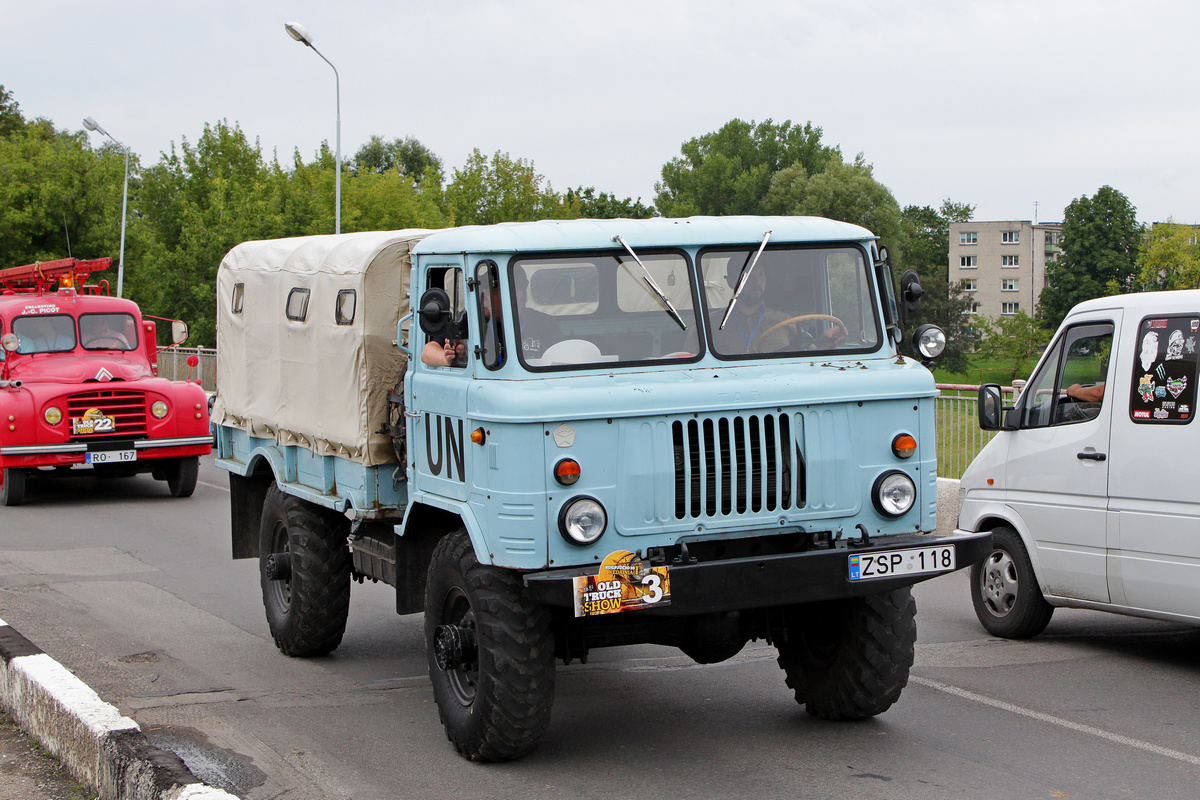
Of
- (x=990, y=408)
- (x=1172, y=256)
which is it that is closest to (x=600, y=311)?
(x=990, y=408)

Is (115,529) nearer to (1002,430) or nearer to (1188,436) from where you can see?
(1002,430)

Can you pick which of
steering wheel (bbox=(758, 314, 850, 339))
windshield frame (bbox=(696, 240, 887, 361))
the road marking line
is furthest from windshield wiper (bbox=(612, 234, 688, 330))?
the road marking line

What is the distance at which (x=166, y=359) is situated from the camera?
31.0 meters

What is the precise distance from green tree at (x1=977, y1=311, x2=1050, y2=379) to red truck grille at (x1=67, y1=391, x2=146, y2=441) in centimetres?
6708

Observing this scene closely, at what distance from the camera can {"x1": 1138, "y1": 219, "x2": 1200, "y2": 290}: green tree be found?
206ft

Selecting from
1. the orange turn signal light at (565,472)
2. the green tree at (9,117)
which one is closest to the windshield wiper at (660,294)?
the orange turn signal light at (565,472)

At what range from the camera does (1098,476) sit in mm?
7766

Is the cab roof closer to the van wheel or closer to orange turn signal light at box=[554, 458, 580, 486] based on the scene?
orange turn signal light at box=[554, 458, 580, 486]

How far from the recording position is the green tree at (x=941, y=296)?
296 feet

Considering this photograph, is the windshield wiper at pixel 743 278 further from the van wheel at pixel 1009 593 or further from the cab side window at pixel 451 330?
the van wheel at pixel 1009 593

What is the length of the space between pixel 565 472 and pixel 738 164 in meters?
103

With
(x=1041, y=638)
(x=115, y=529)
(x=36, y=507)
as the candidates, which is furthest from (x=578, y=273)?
(x=36, y=507)

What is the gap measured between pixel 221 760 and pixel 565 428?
2.25 m

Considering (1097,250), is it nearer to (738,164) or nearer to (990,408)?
(738,164)
